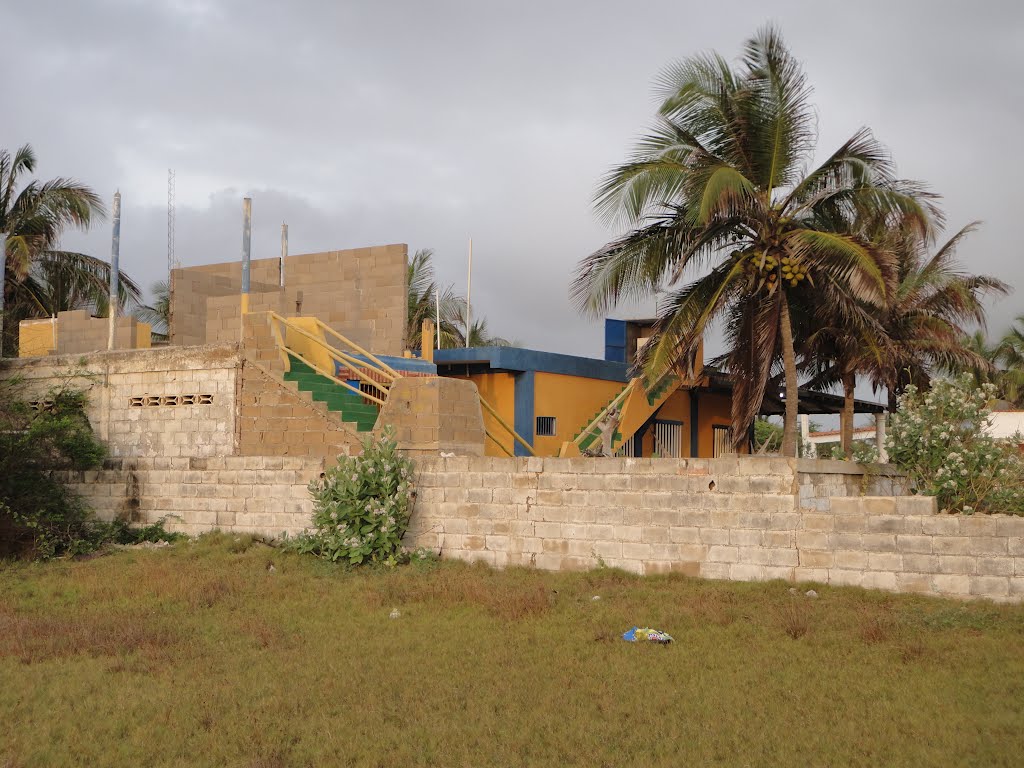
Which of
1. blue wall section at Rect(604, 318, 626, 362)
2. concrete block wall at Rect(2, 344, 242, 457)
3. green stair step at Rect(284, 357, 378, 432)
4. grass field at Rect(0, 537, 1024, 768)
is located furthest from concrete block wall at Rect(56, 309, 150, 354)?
blue wall section at Rect(604, 318, 626, 362)

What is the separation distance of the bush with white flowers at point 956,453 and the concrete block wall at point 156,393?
32.1ft

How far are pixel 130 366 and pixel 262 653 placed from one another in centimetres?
924

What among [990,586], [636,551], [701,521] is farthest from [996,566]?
[636,551]

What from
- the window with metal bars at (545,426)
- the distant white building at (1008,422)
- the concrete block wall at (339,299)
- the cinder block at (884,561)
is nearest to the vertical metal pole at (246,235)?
the concrete block wall at (339,299)

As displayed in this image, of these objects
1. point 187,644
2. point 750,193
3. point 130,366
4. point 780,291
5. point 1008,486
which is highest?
point 750,193

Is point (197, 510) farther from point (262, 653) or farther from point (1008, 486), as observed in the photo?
point (1008, 486)

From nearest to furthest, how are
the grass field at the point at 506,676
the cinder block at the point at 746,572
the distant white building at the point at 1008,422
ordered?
the grass field at the point at 506,676, the cinder block at the point at 746,572, the distant white building at the point at 1008,422

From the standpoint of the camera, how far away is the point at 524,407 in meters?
19.3

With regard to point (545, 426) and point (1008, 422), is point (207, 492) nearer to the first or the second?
point (545, 426)

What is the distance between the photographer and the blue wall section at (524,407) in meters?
19.2

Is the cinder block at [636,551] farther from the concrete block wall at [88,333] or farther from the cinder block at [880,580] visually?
the concrete block wall at [88,333]

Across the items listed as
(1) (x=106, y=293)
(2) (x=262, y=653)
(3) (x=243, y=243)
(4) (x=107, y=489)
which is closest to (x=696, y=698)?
(2) (x=262, y=653)

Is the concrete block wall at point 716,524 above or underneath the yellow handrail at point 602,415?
underneath

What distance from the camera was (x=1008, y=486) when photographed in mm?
11570
